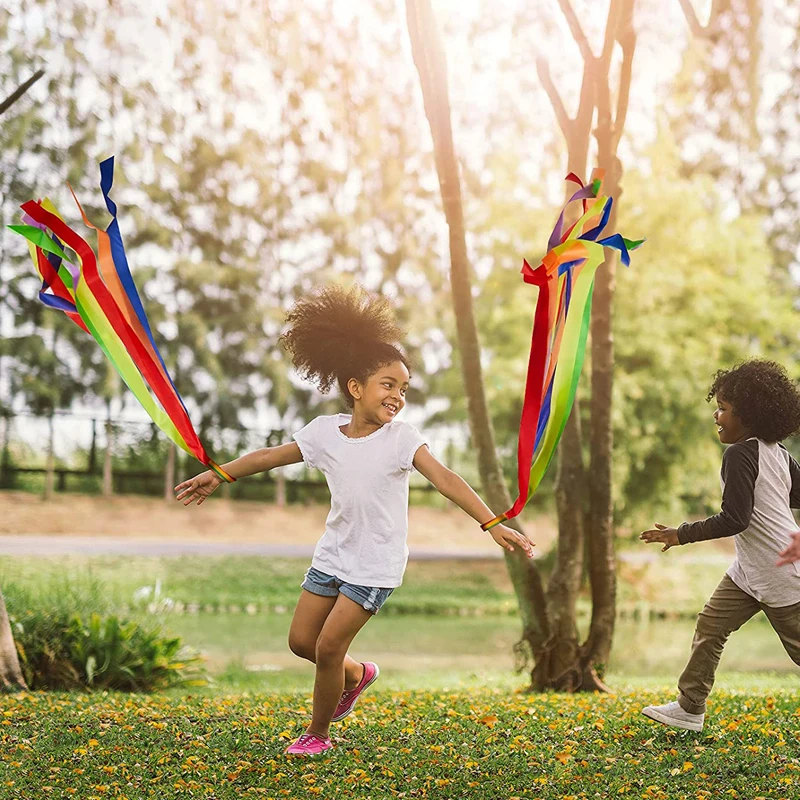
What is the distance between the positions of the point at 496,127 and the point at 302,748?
19780 mm

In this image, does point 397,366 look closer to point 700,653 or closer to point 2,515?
point 700,653

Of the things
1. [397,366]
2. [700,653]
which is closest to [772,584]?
[700,653]

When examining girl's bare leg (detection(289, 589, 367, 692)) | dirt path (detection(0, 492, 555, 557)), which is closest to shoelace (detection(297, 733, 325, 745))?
girl's bare leg (detection(289, 589, 367, 692))

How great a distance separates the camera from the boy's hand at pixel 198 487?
4.48 metres

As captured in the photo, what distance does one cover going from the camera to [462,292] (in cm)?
768

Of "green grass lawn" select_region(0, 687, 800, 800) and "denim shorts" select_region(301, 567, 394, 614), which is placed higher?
"denim shorts" select_region(301, 567, 394, 614)

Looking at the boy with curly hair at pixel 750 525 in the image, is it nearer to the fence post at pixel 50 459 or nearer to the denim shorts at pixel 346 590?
the denim shorts at pixel 346 590

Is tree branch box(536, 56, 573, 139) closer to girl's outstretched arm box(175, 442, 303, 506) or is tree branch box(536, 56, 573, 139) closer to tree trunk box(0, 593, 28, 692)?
girl's outstretched arm box(175, 442, 303, 506)

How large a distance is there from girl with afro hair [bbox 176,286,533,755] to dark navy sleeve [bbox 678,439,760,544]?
2.37 ft

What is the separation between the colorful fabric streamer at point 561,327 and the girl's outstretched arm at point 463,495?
77 millimetres

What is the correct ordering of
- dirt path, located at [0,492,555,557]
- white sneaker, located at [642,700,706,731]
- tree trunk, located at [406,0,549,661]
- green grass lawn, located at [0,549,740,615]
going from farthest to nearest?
1. dirt path, located at [0,492,555,557]
2. green grass lawn, located at [0,549,740,615]
3. tree trunk, located at [406,0,549,661]
4. white sneaker, located at [642,700,706,731]

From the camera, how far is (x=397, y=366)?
4570mm

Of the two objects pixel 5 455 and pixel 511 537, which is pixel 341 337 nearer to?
pixel 511 537

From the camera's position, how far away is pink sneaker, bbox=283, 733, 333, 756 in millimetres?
4535
